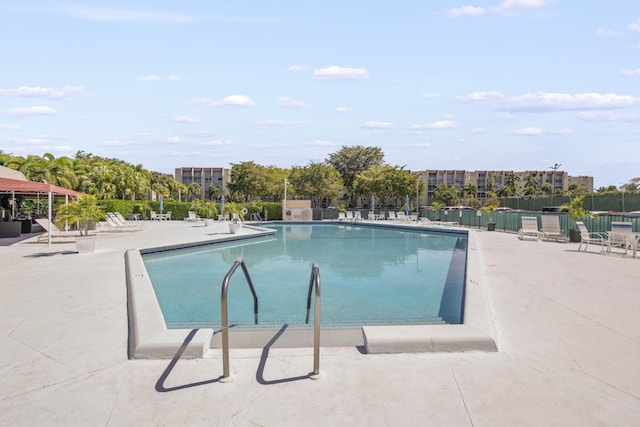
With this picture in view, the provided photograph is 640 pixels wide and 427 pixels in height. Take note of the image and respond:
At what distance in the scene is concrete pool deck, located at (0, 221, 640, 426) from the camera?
255 centimetres

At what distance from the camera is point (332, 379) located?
3041mm

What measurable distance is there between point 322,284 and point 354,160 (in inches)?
2212

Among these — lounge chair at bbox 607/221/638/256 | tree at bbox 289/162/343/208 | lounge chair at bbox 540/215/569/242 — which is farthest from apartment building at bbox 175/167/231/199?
lounge chair at bbox 607/221/638/256

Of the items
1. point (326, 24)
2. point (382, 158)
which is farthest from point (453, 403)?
point (382, 158)

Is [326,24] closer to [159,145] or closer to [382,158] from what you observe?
[159,145]

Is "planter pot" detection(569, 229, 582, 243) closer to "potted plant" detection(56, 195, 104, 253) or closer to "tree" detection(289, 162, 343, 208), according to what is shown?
"potted plant" detection(56, 195, 104, 253)

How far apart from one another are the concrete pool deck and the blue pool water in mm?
1450

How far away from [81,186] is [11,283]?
117 ft

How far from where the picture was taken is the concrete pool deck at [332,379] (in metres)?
2.55

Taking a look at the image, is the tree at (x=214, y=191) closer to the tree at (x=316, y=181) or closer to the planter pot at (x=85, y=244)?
the tree at (x=316, y=181)

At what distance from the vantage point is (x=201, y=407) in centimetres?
266

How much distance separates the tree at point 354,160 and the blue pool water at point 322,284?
48.7 meters

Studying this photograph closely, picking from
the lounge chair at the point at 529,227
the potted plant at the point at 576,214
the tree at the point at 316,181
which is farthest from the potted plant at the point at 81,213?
the tree at the point at 316,181

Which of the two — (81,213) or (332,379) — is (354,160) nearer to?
(81,213)
